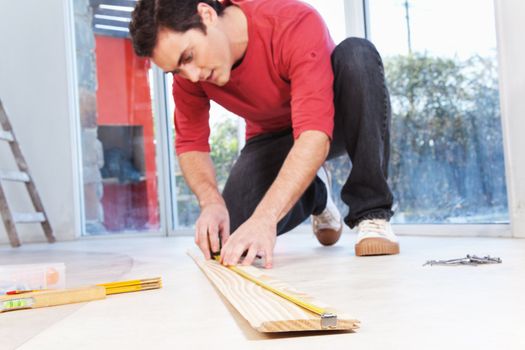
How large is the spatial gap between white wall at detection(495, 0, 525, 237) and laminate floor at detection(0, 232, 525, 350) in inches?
30.1

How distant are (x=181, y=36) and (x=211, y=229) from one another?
493mm

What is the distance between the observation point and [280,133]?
85.5 inches

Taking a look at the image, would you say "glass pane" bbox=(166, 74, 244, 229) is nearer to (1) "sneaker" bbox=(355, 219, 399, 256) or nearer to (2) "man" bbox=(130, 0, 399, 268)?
(2) "man" bbox=(130, 0, 399, 268)

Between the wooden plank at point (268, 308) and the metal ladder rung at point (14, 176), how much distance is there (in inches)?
125

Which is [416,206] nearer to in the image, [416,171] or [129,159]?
[416,171]

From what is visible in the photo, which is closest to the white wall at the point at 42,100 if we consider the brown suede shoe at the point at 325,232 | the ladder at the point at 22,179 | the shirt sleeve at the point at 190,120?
the ladder at the point at 22,179

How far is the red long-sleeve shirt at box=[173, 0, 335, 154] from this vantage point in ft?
5.26

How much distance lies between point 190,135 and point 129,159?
8.98 ft

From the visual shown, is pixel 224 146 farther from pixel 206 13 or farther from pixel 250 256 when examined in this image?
pixel 250 256

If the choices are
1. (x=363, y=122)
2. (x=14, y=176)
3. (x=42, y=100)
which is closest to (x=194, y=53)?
(x=363, y=122)

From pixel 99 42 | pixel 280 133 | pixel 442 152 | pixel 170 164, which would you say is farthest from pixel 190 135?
pixel 99 42

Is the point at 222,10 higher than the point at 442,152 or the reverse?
higher

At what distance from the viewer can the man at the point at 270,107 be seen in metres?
1.57

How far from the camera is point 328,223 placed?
238 cm
